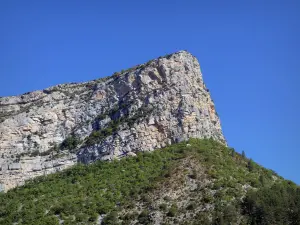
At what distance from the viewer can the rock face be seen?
7269cm

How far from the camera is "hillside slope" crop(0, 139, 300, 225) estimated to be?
54.9 metres

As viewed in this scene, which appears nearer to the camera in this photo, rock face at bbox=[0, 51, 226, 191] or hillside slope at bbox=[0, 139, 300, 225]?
hillside slope at bbox=[0, 139, 300, 225]

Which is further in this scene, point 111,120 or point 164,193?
point 111,120

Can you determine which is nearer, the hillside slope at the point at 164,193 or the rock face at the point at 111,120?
the hillside slope at the point at 164,193

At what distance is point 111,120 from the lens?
7762 centimetres

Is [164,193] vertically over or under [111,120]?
under

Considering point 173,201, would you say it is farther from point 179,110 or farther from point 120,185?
point 179,110

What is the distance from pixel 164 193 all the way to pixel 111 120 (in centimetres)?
2193

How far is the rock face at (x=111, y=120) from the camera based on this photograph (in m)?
72.7

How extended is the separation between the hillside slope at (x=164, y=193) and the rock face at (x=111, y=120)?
114 inches

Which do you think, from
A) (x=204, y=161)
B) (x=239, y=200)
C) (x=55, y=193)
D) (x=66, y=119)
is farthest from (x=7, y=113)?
(x=239, y=200)

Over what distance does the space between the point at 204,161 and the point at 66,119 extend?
2808 centimetres

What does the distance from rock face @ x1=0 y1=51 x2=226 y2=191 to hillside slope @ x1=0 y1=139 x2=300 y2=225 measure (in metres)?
2.90

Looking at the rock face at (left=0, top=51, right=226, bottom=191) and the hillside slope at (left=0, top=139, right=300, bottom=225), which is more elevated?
the rock face at (left=0, top=51, right=226, bottom=191)
